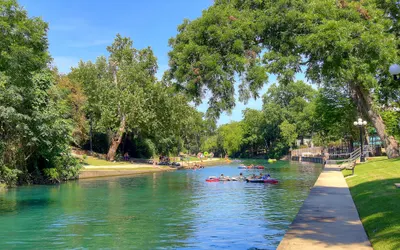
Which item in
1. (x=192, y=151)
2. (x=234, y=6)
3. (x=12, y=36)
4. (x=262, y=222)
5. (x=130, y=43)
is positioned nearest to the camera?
(x=234, y=6)

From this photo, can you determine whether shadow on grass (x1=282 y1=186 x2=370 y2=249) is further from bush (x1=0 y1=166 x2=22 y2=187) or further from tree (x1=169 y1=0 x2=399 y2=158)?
bush (x1=0 y1=166 x2=22 y2=187)

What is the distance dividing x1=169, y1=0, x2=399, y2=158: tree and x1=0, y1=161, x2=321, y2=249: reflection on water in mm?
4519

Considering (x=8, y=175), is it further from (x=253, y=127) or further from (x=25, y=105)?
(x=253, y=127)

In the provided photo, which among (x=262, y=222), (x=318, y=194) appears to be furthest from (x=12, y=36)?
(x=318, y=194)

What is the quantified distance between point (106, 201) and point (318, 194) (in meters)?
12.1

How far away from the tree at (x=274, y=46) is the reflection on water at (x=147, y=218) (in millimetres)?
4519

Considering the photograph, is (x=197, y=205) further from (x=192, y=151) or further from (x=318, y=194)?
(x=192, y=151)

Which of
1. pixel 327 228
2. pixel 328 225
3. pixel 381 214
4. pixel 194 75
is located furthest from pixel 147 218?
pixel 381 214

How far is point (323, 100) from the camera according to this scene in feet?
201

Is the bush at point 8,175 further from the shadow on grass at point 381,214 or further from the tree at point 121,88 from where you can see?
the tree at point 121,88

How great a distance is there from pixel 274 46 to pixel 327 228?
593 centimetres

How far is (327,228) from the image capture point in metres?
10.9

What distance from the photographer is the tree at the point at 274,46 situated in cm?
1218

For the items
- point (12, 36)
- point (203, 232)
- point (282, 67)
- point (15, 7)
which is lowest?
point (203, 232)
